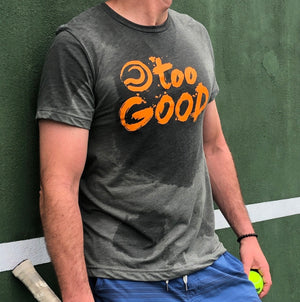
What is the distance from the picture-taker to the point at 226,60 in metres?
3.49

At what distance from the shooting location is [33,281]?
228 cm

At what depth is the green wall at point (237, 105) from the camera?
2.34 metres

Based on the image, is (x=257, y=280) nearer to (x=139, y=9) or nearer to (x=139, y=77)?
(x=139, y=77)

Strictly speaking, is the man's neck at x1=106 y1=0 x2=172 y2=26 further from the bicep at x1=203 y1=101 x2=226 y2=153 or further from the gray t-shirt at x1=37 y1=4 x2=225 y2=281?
the bicep at x1=203 y1=101 x2=226 y2=153

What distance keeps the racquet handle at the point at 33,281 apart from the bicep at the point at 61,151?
1.26 feet

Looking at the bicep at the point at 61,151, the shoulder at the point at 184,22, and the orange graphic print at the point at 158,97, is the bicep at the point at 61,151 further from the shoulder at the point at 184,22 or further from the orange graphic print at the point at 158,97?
the shoulder at the point at 184,22

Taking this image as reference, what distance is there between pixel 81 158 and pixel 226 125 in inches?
59.9

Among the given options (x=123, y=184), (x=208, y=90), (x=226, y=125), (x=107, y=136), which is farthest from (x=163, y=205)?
(x=226, y=125)

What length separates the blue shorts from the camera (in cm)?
220

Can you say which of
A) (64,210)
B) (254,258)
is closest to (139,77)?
(64,210)

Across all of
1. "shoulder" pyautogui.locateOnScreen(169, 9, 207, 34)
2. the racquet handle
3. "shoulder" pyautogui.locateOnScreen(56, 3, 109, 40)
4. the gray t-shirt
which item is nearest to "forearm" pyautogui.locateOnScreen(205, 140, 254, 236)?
the gray t-shirt

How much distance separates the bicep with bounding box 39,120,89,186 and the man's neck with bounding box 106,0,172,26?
0.48m

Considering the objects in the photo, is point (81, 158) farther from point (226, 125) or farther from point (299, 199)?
point (299, 199)

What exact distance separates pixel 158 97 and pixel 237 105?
1379 mm
